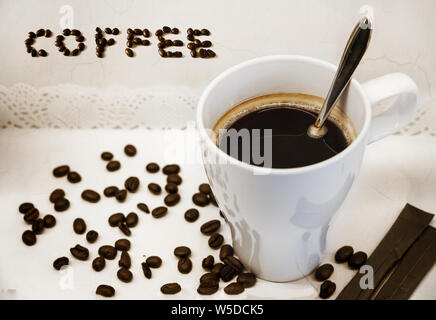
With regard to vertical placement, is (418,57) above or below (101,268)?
above

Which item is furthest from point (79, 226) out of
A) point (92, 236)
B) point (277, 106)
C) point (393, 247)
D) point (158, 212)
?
point (393, 247)

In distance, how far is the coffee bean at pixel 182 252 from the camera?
2.79 feet

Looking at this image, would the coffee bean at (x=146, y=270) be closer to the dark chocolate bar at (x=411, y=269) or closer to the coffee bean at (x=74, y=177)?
the coffee bean at (x=74, y=177)

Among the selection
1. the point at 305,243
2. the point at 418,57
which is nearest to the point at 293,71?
the point at 305,243

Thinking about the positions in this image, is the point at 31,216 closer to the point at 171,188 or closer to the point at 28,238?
the point at 28,238

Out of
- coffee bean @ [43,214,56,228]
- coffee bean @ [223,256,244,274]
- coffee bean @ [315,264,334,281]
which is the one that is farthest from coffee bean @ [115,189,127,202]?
coffee bean @ [315,264,334,281]

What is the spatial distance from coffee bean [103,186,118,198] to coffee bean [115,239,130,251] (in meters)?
0.11

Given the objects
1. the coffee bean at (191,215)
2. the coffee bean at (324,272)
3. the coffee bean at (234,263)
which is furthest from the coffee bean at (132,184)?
the coffee bean at (324,272)

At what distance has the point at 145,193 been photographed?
96cm

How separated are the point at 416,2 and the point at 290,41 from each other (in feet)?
0.76

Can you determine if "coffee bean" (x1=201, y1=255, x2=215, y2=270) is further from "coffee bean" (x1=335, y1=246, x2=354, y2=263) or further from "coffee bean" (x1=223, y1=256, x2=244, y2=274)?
"coffee bean" (x1=335, y1=246, x2=354, y2=263)

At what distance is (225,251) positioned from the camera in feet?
2.75

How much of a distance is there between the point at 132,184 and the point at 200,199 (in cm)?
13
